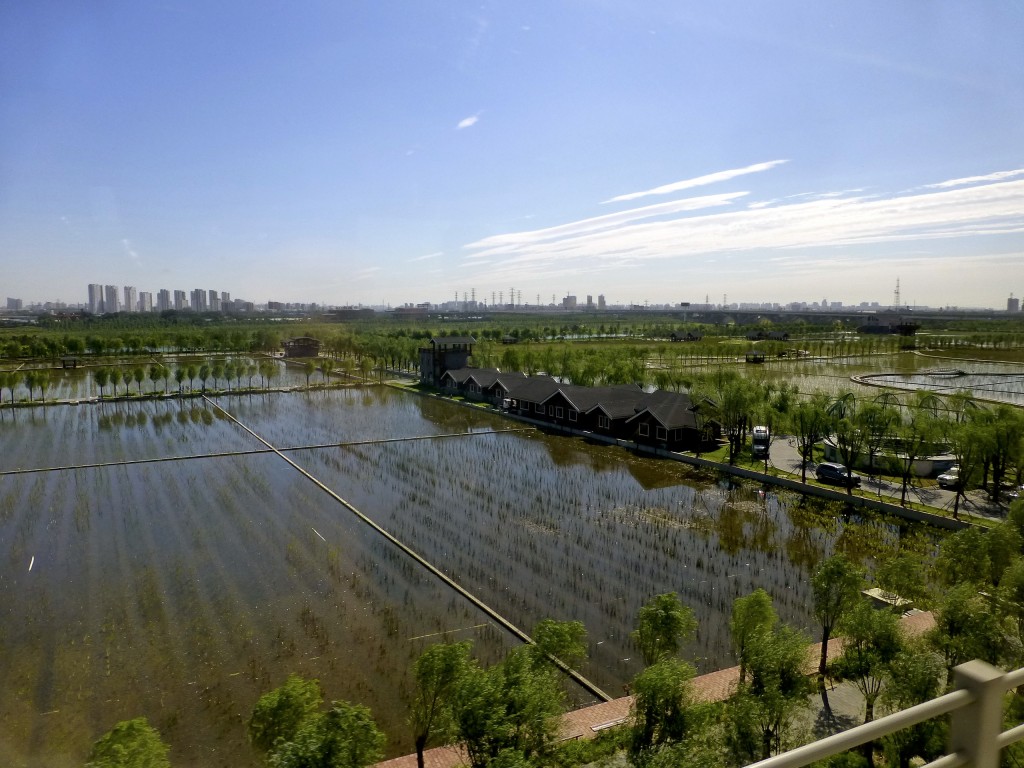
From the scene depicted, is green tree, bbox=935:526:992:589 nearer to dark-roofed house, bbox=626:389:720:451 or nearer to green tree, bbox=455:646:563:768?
green tree, bbox=455:646:563:768

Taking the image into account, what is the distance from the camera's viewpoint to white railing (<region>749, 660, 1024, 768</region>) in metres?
1.39

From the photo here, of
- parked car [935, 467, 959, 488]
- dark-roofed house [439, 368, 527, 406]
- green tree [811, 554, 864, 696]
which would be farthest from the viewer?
dark-roofed house [439, 368, 527, 406]

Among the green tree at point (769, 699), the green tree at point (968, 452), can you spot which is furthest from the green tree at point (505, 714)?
the green tree at point (968, 452)

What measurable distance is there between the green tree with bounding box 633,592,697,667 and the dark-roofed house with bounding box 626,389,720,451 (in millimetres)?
15168

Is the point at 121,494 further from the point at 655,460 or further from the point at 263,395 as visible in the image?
the point at 263,395

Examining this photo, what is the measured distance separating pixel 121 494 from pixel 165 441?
278 inches

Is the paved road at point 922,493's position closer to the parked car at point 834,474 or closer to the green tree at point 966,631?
the parked car at point 834,474

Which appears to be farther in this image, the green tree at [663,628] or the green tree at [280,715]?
the green tree at [663,628]

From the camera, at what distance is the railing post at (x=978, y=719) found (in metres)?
1.43

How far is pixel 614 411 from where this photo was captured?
2578 cm

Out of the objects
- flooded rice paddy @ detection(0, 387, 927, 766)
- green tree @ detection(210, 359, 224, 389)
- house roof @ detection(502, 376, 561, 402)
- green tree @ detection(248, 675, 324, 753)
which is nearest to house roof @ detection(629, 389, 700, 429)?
flooded rice paddy @ detection(0, 387, 927, 766)

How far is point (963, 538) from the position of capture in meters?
9.65

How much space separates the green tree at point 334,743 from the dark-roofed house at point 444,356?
33667 mm

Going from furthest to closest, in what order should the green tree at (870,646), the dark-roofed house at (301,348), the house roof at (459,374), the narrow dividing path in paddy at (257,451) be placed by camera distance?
the dark-roofed house at (301,348) → the house roof at (459,374) → the narrow dividing path in paddy at (257,451) → the green tree at (870,646)
